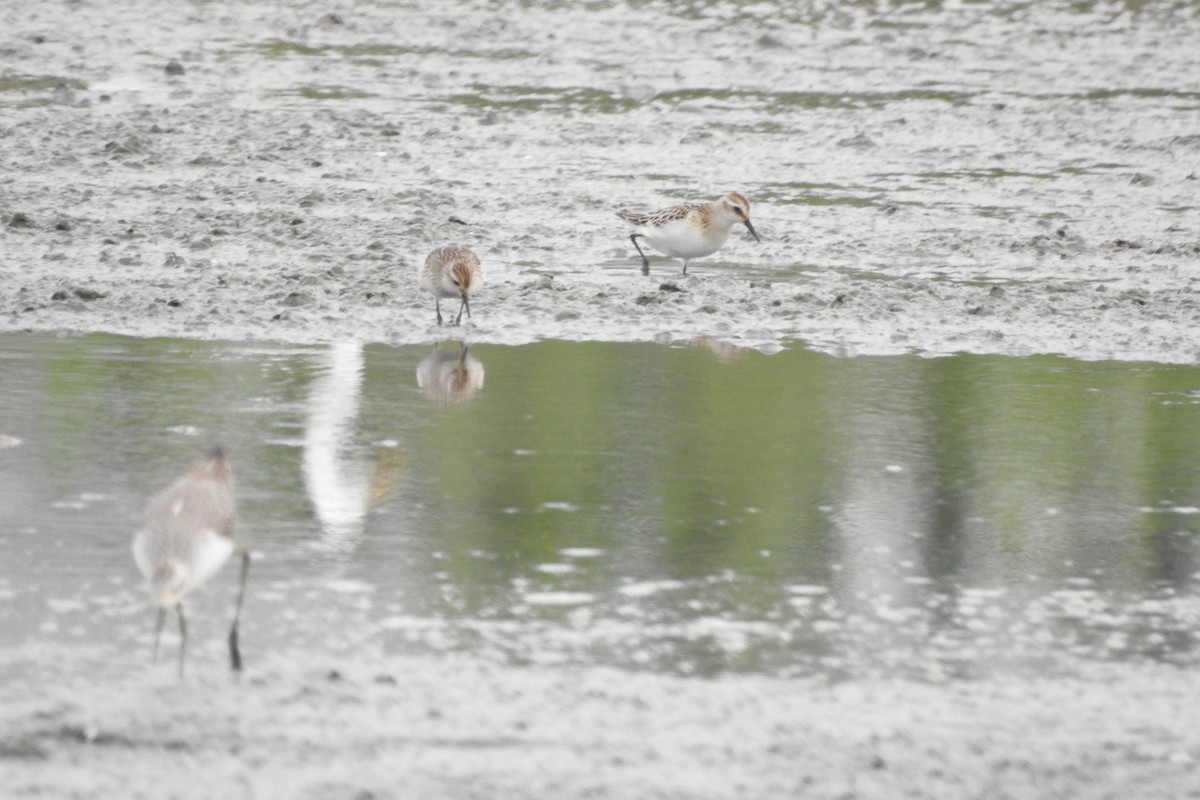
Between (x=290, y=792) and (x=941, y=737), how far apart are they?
6.45 ft

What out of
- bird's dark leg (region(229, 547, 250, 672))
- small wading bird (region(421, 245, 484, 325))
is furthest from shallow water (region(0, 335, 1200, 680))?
small wading bird (region(421, 245, 484, 325))

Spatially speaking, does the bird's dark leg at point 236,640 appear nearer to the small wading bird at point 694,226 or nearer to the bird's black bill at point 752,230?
the small wading bird at point 694,226

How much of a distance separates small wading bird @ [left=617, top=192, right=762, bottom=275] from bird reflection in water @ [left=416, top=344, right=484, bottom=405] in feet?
9.49

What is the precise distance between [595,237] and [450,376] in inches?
189

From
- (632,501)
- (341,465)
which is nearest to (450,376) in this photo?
(341,465)

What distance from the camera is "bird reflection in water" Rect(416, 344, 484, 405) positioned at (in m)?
10.6

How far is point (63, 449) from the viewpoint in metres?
9.26

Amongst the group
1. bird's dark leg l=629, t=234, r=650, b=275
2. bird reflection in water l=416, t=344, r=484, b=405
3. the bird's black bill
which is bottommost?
bird reflection in water l=416, t=344, r=484, b=405

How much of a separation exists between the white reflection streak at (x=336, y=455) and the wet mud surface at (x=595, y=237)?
1.18m

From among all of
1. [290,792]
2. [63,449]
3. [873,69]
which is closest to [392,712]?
[290,792]

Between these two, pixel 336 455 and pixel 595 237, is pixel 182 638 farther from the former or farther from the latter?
pixel 595 237

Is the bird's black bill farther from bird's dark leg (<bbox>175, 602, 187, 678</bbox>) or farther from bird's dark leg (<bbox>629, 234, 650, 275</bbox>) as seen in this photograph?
bird's dark leg (<bbox>175, 602, 187, 678</bbox>)

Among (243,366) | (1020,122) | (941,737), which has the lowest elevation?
(941,737)

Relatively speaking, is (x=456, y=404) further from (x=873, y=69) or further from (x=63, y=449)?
(x=873, y=69)
